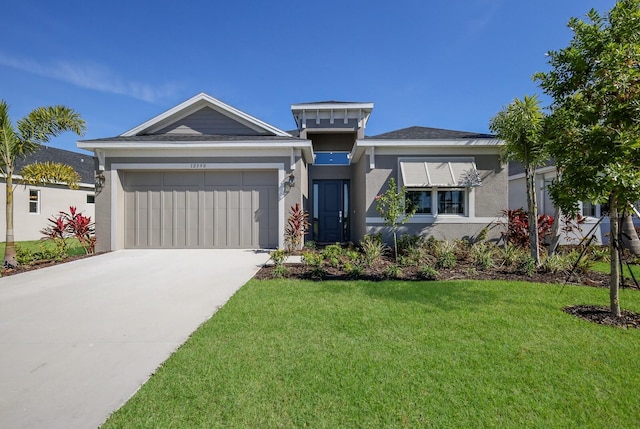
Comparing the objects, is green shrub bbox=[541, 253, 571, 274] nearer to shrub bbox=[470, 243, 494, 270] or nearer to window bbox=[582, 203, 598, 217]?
shrub bbox=[470, 243, 494, 270]

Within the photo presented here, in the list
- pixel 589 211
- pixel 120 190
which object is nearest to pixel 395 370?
pixel 120 190

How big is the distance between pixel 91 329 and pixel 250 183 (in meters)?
7.09

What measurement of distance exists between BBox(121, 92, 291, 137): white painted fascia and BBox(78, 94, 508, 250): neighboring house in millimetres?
40

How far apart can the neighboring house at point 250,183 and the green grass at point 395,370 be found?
5.71m

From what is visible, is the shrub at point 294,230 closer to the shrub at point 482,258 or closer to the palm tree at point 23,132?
the shrub at point 482,258

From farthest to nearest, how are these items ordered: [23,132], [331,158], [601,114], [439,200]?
[331,158]
[439,200]
[23,132]
[601,114]

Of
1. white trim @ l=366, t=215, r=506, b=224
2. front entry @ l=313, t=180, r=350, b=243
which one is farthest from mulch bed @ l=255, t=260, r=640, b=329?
front entry @ l=313, t=180, r=350, b=243

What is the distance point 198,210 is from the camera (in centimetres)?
1026

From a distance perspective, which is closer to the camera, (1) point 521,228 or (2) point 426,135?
(1) point 521,228

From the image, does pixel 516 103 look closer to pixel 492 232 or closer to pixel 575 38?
A: pixel 575 38

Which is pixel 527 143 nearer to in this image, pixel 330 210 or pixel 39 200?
pixel 330 210

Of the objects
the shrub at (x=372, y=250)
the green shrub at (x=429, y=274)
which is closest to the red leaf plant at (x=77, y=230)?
the shrub at (x=372, y=250)

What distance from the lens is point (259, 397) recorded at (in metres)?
2.34

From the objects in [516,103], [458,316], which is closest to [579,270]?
[516,103]
